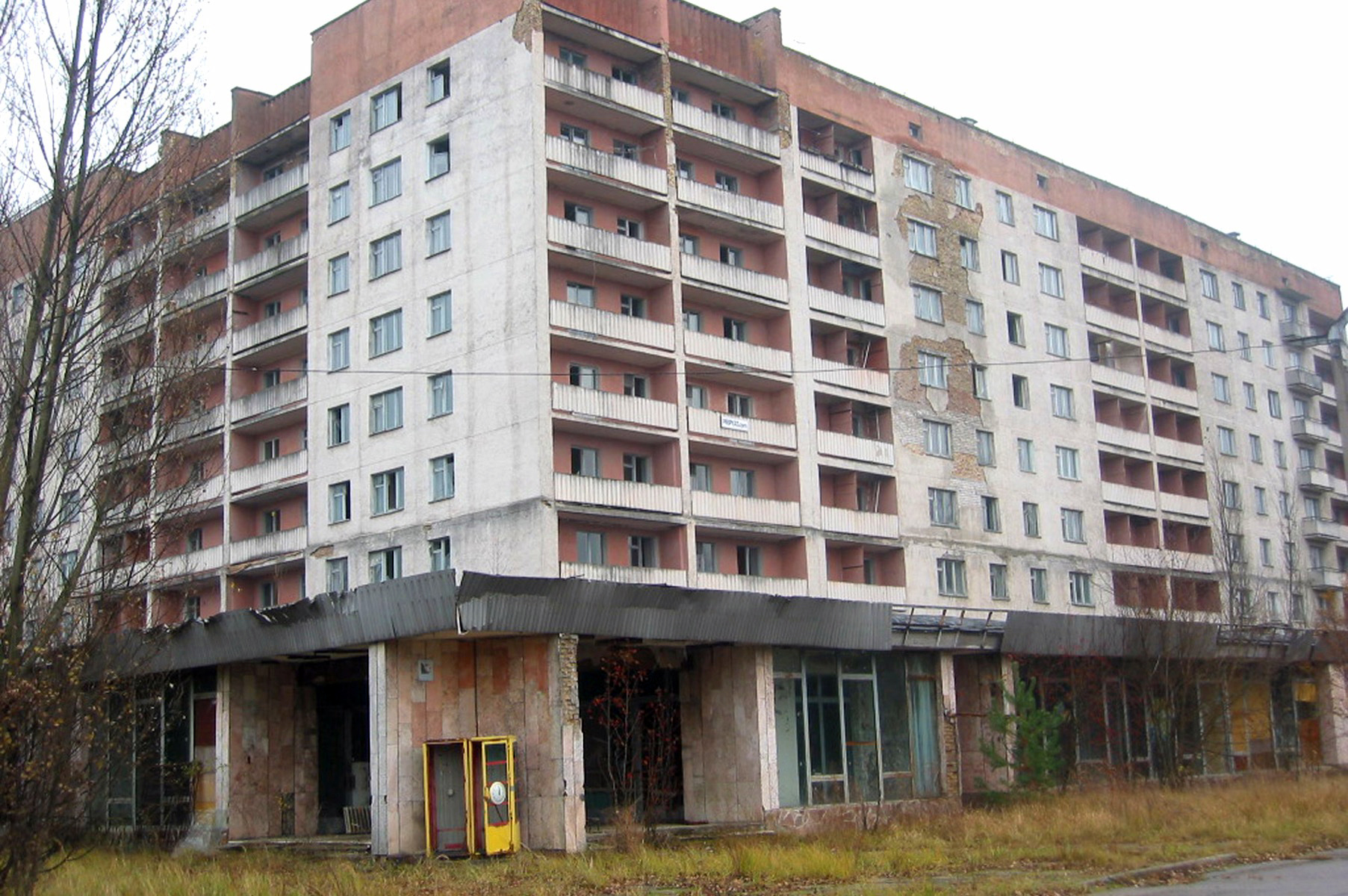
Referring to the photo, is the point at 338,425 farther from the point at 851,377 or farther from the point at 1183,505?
the point at 1183,505

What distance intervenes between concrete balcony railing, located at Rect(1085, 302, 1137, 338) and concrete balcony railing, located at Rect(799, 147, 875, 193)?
44.4 feet

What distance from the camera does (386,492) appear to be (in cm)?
4203

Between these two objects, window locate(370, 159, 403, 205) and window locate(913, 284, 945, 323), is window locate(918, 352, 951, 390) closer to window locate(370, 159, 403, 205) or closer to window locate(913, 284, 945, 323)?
window locate(913, 284, 945, 323)

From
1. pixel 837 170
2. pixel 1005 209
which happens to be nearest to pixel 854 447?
pixel 837 170

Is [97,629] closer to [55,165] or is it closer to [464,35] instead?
[55,165]

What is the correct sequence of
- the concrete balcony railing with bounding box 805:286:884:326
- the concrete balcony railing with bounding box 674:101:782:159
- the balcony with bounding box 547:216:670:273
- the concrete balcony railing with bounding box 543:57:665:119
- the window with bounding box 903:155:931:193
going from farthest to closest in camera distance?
the window with bounding box 903:155:931:193 → the concrete balcony railing with bounding box 805:286:884:326 → the concrete balcony railing with bounding box 674:101:782:159 → the concrete balcony railing with bounding box 543:57:665:119 → the balcony with bounding box 547:216:670:273

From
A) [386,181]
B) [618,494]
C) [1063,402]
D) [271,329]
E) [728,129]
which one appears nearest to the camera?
[618,494]

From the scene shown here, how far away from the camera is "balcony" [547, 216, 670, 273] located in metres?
39.6

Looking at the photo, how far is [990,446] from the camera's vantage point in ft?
168

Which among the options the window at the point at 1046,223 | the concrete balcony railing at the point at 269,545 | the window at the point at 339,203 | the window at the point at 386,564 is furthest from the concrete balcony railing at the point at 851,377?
the concrete balcony railing at the point at 269,545

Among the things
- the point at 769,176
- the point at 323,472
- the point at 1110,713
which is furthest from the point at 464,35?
the point at 1110,713

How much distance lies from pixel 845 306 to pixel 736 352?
5818mm

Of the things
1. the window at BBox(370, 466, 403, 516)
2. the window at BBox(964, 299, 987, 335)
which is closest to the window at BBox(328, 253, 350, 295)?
the window at BBox(370, 466, 403, 516)

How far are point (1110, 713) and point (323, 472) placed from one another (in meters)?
28.8
